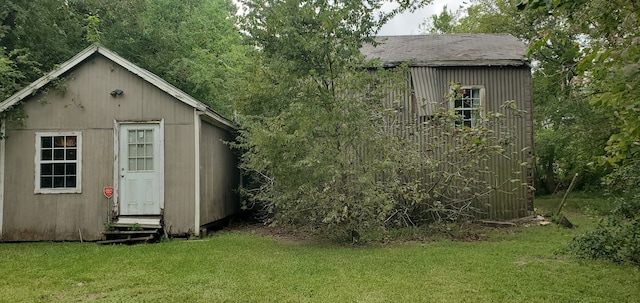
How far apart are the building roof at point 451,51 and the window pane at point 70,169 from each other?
6.82m

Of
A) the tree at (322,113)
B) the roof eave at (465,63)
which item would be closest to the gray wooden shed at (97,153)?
the tree at (322,113)

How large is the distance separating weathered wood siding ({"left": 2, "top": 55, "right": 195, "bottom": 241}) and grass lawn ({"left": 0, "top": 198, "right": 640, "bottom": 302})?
807mm

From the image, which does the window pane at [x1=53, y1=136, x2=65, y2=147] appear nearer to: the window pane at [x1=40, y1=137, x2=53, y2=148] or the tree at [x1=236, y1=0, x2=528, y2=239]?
the window pane at [x1=40, y1=137, x2=53, y2=148]

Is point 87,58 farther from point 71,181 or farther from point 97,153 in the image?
point 71,181

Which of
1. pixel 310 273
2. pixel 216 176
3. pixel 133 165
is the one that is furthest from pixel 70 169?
pixel 310 273

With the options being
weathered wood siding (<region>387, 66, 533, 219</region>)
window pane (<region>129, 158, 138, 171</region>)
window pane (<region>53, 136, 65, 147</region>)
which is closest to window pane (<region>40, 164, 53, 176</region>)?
window pane (<region>53, 136, 65, 147</region>)

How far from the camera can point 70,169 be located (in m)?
9.02

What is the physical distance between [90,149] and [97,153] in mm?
178

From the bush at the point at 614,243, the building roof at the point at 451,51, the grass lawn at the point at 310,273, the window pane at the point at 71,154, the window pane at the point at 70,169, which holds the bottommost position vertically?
the grass lawn at the point at 310,273

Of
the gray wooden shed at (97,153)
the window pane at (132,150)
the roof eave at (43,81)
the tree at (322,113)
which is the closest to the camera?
the tree at (322,113)

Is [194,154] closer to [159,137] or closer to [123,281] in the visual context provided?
[159,137]

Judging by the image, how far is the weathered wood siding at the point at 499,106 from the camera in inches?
416

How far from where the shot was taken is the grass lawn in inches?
190

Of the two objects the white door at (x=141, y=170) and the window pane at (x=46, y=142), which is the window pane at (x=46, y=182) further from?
the white door at (x=141, y=170)
